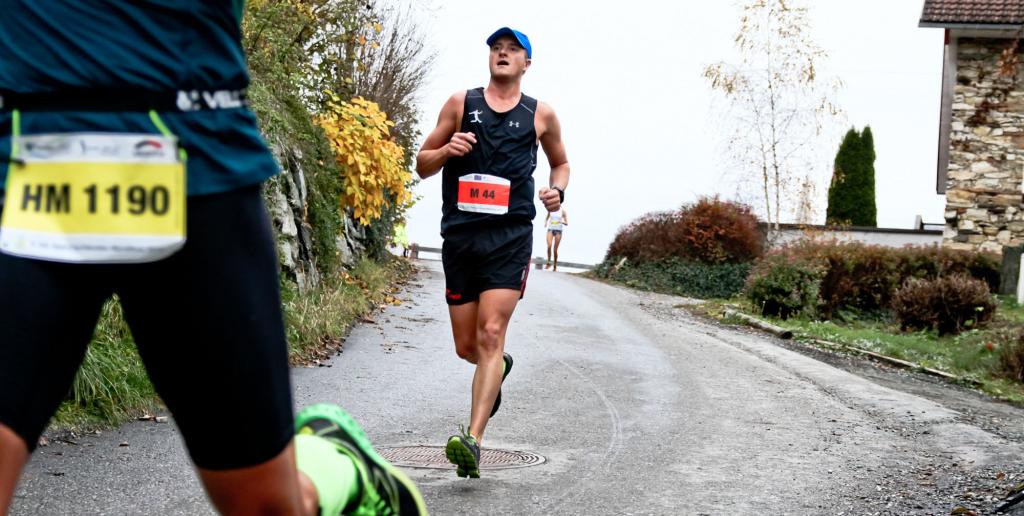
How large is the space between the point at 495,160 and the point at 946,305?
13354 mm

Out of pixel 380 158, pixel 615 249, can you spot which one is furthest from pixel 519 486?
pixel 615 249

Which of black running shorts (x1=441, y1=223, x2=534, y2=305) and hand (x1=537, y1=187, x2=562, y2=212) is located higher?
hand (x1=537, y1=187, x2=562, y2=212)

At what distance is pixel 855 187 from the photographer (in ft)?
129

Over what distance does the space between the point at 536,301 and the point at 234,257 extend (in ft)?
57.1

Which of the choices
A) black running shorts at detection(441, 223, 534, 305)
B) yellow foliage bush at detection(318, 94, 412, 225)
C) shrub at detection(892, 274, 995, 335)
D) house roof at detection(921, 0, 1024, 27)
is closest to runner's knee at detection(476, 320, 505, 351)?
black running shorts at detection(441, 223, 534, 305)

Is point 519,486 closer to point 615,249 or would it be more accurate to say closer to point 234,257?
point 234,257

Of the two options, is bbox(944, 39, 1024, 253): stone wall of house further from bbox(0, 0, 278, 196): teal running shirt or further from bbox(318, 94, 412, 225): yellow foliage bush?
bbox(0, 0, 278, 196): teal running shirt

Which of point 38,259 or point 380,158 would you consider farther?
point 380,158

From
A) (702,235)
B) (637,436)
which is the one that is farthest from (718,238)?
(637,436)

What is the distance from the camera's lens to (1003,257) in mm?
23703

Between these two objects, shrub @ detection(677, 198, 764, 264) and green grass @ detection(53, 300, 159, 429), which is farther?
shrub @ detection(677, 198, 764, 264)

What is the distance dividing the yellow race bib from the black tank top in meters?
3.99

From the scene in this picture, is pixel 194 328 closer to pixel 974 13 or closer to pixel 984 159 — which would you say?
pixel 974 13

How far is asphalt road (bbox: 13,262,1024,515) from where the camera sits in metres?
5.64
